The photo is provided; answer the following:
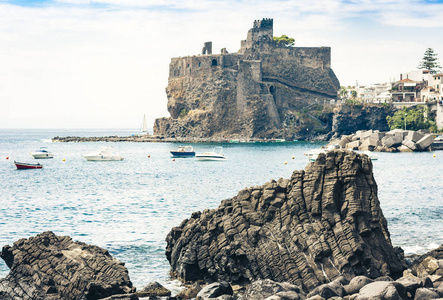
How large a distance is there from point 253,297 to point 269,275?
2.25 metres

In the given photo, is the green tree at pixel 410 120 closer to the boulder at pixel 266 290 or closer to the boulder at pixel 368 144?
the boulder at pixel 368 144

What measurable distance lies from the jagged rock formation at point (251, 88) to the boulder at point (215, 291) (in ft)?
360

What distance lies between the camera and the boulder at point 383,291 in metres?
13.8

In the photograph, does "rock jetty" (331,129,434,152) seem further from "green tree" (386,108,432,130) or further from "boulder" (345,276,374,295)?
"boulder" (345,276,374,295)

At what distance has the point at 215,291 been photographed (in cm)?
1599

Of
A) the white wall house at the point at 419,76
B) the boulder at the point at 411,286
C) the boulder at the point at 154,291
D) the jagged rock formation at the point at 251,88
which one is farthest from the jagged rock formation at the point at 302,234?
the white wall house at the point at 419,76

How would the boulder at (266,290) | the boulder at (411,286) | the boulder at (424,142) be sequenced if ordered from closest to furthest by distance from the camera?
the boulder at (411,286) → the boulder at (266,290) → the boulder at (424,142)

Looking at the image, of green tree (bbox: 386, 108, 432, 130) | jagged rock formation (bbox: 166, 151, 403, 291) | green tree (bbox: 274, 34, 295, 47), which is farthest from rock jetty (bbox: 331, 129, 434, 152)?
jagged rock formation (bbox: 166, 151, 403, 291)

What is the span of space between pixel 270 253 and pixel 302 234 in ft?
3.73

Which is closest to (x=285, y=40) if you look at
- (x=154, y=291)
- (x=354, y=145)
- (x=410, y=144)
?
(x=354, y=145)

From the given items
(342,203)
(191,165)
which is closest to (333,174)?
(342,203)

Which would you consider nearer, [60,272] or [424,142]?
[60,272]

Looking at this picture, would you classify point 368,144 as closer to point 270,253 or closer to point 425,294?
point 270,253

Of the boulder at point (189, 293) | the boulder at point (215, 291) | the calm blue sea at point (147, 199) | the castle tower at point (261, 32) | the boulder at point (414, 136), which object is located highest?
the castle tower at point (261, 32)
